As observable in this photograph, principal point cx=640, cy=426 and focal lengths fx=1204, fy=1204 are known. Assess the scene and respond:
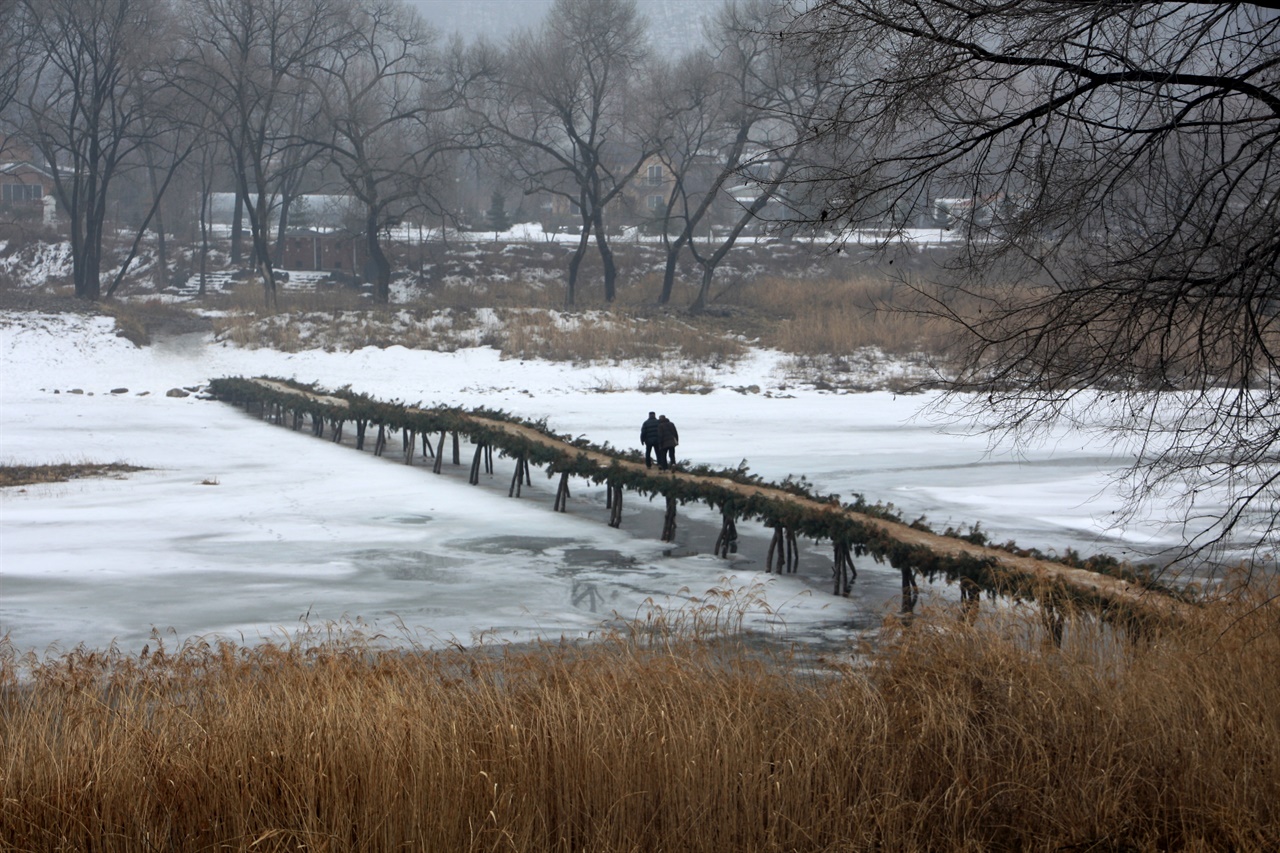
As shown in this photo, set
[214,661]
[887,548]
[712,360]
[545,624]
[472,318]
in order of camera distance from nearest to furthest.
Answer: [214,661]
[545,624]
[887,548]
[712,360]
[472,318]

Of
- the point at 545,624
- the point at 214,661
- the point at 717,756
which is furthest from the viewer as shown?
the point at 545,624

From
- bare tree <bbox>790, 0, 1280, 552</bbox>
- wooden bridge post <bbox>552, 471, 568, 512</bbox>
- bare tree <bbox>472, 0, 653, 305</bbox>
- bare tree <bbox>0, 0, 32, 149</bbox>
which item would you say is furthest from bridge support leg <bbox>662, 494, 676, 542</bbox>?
bare tree <bbox>0, 0, 32, 149</bbox>

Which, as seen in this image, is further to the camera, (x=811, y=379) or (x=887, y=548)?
(x=811, y=379)

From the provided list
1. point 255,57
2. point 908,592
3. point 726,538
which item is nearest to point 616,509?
point 726,538

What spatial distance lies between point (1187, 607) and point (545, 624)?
16.9 feet

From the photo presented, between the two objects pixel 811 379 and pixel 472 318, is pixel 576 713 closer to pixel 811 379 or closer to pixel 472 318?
pixel 811 379

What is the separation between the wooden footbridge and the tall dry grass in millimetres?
1573

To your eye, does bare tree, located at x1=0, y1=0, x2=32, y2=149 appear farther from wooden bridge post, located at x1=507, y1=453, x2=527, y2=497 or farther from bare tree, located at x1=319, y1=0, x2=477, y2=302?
wooden bridge post, located at x1=507, y1=453, x2=527, y2=497

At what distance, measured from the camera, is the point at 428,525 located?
51.6 ft

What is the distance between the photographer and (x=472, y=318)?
45594mm

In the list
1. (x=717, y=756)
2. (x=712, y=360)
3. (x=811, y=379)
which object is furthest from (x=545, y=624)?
(x=712, y=360)

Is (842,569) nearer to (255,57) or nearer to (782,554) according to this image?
(782,554)

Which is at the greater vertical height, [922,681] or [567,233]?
[567,233]

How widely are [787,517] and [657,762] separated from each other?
25.9 ft
